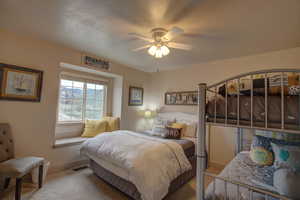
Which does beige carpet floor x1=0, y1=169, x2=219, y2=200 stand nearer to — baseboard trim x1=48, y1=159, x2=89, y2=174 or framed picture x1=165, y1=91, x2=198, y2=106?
baseboard trim x1=48, y1=159, x2=89, y2=174

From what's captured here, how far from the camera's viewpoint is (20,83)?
7.50ft

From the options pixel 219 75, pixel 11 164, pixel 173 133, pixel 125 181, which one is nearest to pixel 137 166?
pixel 125 181

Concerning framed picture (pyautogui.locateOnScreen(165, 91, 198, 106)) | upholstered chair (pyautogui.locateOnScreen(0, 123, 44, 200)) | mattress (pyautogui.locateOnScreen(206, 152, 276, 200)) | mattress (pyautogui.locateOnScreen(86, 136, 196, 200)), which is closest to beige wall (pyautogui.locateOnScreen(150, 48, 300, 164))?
framed picture (pyautogui.locateOnScreen(165, 91, 198, 106))

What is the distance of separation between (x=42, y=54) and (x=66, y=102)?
122 cm

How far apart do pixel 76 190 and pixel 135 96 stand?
2682 mm

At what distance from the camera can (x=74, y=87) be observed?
11.4ft


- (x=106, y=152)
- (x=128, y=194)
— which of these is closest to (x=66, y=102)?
(x=106, y=152)

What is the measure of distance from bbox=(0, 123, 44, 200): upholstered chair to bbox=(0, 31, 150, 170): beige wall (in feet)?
0.53

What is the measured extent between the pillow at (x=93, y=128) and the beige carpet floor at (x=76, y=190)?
3.27 ft

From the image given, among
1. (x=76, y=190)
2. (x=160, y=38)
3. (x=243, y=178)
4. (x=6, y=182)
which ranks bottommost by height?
(x=76, y=190)

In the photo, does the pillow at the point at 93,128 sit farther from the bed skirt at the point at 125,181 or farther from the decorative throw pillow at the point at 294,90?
the decorative throw pillow at the point at 294,90

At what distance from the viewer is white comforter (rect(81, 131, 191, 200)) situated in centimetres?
165

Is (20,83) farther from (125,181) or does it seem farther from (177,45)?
(177,45)

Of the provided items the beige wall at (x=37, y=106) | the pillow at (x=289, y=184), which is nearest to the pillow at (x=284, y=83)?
the pillow at (x=289, y=184)
